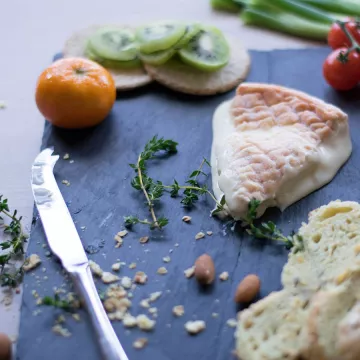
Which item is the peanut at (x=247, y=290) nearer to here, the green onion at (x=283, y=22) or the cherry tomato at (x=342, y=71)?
the cherry tomato at (x=342, y=71)

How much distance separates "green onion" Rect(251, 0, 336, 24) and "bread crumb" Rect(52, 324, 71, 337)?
227 centimetres

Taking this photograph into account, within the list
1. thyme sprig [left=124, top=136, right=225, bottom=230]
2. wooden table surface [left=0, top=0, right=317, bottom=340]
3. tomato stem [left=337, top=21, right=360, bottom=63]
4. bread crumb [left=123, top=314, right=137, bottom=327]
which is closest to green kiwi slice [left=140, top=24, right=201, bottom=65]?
wooden table surface [left=0, top=0, right=317, bottom=340]

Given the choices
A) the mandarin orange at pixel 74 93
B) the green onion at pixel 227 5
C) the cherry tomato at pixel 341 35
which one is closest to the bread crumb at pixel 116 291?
the mandarin orange at pixel 74 93

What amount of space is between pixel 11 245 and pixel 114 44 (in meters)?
1.26

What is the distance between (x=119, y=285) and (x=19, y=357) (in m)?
0.38

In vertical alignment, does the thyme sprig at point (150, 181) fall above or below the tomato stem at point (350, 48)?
below

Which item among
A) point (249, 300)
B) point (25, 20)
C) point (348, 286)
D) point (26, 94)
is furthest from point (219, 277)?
point (25, 20)

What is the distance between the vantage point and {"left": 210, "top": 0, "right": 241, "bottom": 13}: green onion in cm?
361

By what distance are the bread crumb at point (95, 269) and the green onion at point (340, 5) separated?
6.91 feet

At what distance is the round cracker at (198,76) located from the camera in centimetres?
286

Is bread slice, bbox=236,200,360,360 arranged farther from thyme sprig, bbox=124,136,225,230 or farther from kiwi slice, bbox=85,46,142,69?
kiwi slice, bbox=85,46,142,69

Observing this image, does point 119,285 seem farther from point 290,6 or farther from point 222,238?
point 290,6

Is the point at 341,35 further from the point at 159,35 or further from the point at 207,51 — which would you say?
the point at 159,35

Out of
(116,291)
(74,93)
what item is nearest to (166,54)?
(74,93)
